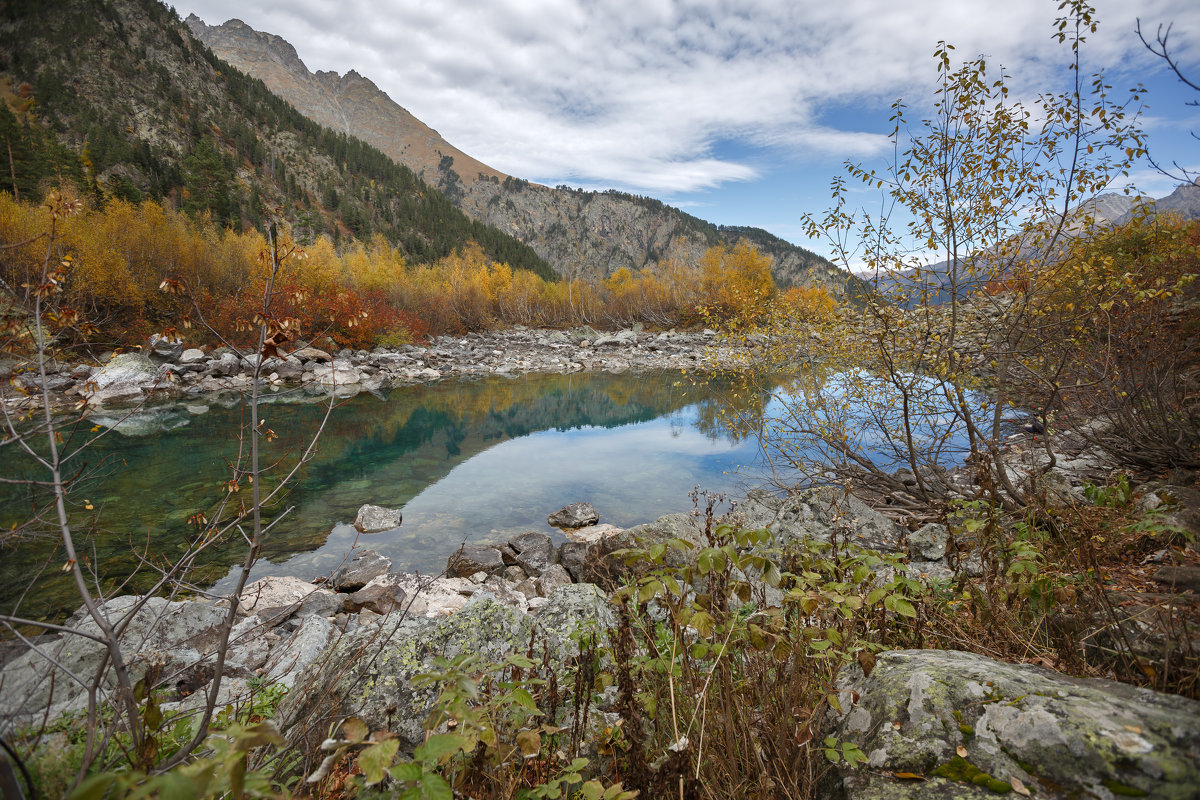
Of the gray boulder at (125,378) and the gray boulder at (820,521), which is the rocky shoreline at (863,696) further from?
the gray boulder at (125,378)

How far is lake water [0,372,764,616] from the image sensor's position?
6531 mm

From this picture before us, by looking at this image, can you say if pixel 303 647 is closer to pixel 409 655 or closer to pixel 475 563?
pixel 409 655

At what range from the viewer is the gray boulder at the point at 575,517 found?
7.98 meters

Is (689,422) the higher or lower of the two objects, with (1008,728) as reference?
lower

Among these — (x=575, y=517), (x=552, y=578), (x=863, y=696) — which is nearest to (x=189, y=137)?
(x=575, y=517)

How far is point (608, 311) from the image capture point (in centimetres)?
4825

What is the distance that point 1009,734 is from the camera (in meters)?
1.23

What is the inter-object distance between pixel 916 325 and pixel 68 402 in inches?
759

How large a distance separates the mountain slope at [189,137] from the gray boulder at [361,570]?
3711 cm

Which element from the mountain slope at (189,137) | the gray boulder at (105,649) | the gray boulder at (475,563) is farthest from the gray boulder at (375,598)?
the mountain slope at (189,137)

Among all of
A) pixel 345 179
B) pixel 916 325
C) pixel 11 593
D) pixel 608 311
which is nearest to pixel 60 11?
pixel 345 179

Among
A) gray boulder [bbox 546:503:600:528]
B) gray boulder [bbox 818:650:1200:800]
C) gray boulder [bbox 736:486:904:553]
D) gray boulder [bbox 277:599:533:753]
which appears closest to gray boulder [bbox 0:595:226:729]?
gray boulder [bbox 277:599:533:753]

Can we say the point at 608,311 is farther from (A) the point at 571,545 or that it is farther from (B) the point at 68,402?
(A) the point at 571,545

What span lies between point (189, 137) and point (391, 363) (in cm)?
5067
